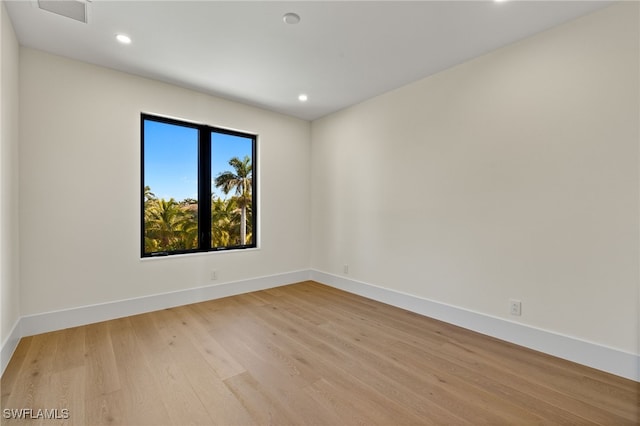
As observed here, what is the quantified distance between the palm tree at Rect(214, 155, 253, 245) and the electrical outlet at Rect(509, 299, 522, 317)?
325 cm

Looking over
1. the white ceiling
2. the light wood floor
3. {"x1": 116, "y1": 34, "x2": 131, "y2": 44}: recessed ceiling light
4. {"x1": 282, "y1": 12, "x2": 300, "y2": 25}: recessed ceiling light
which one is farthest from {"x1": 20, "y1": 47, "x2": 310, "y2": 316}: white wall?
{"x1": 282, "y1": 12, "x2": 300, "y2": 25}: recessed ceiling light

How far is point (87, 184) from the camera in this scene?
9.49 ft

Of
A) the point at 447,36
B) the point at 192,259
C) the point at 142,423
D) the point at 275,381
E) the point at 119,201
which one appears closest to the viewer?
the point at 142,423

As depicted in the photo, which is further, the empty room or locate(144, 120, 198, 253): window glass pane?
locate(144, 120, 198, 253): window glass pane

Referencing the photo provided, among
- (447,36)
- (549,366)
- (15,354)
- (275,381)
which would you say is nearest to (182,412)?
(275,381)

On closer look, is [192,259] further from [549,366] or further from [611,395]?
[611,395]

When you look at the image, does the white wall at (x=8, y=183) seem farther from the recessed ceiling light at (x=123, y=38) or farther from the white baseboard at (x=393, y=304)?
the recessed ceiling light at (x=123, y=38)

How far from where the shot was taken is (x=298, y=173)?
464cm

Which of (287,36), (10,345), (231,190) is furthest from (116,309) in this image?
(287,36)

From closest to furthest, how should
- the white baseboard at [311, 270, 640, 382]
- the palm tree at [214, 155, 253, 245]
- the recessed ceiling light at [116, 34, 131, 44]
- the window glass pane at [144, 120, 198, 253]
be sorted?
the white baseboard at [311, 270, 640, 382]
the recessed ceiling light at [116, 34, 131, 44]
the window glass pane at [144, 120, 198, 253]
the palm tree at [214, 155, 253, 245]

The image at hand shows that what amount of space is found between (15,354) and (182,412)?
1713 mm

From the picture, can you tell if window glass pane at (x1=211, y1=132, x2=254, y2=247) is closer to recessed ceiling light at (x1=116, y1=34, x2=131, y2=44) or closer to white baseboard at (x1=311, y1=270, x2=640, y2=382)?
recessed ceiling light at (x1=116, y1=34, x2=131, y2=44)

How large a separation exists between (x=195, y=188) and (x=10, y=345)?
7.06ft

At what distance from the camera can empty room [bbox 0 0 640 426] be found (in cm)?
192
